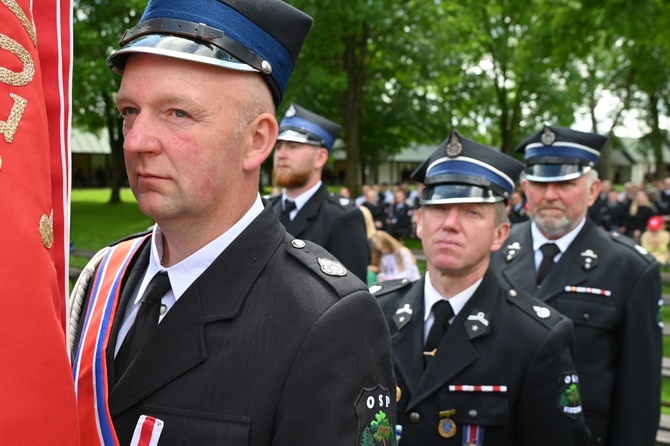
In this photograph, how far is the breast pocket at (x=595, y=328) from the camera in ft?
12.8

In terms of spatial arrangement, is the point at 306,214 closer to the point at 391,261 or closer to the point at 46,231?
the point at 391,261

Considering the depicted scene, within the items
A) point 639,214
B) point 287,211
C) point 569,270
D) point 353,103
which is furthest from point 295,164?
point 353,103

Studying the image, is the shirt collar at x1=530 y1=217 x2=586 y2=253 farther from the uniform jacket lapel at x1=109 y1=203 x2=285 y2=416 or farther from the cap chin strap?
the cap chin strap

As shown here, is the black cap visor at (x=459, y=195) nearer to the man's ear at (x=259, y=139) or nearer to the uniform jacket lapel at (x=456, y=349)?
the uniform jacket lapel at (x=456, y=349)

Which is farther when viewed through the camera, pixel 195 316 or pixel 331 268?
pixel 331 268

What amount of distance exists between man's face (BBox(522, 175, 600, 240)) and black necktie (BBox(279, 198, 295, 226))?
6.32ft

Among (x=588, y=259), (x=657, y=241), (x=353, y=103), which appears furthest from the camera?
(x=353, y=103)

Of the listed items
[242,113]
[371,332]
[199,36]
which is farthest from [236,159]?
[371,332]

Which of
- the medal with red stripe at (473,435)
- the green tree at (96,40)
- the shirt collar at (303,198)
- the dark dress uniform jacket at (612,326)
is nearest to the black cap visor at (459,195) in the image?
the dark dress uniform jacket at (612,326)

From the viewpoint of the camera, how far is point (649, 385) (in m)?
3.65

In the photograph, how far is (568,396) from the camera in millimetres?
2764

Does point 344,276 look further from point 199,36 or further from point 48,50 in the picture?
point 48,50

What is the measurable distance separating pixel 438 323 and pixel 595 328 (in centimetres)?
133

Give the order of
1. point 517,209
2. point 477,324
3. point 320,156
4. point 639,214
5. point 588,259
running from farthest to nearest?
point 639,214 < point 517,209 < point 320,156 < point 588,259 < point 477,324
